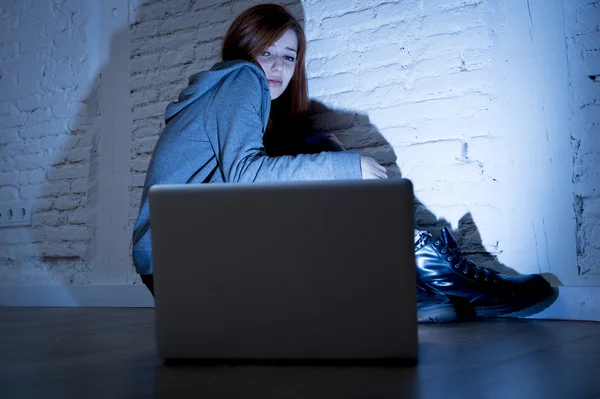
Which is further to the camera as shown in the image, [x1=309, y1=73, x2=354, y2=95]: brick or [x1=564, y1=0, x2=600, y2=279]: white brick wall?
[x1=309, y1=73, x2=354, y2=95]: brick

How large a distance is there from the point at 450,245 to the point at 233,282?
1034mm

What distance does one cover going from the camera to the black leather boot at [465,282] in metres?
2.07

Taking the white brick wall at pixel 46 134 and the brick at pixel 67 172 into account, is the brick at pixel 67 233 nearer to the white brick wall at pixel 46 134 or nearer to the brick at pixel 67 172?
the white brick wall at pixel 46 134

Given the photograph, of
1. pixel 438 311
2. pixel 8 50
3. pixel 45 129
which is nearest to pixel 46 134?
pixel 45 129

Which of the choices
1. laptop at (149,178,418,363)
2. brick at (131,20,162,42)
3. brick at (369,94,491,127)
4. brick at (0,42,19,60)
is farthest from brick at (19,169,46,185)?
laptop at (149,178,418,363)

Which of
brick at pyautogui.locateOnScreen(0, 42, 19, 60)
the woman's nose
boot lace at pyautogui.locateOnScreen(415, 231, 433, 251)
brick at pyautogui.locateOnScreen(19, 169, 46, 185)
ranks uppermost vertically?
brick at pyautogui.locateOnScreen(0, 42, 19, 60)

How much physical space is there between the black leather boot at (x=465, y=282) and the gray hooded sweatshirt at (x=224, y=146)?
0.42 metres

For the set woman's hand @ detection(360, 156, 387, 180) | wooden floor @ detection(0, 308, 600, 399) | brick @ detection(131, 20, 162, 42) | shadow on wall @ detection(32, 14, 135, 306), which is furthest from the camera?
shadow on wall @ detection(32, 14, 135, 306)

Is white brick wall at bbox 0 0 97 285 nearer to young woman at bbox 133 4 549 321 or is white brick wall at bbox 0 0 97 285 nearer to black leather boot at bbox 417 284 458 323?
young woman at bbox 133 4 549 321

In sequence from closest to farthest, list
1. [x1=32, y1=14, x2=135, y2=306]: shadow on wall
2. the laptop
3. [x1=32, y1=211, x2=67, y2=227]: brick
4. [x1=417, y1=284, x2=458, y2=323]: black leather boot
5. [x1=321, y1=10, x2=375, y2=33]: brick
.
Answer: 1. the laptop
2. [x1=417, y1=284, x2=458, y2=323]: black leather boot
3. [x1=321, y1=10, x2=375, y2=33]: brick
4. [x1=32, y1=14, x2=135, y2=306]: shadow on wall
5. [x1=32, y1=211, x2=67, y2=227]: brick

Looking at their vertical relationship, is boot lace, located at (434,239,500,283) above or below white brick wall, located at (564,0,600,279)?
below

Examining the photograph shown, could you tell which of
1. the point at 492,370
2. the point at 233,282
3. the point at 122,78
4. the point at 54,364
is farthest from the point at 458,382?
the point at 122,78

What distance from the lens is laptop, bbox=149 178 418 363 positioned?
1.23m

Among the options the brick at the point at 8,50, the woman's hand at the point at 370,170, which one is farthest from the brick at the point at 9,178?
the woman's hand at the point at 370,170
